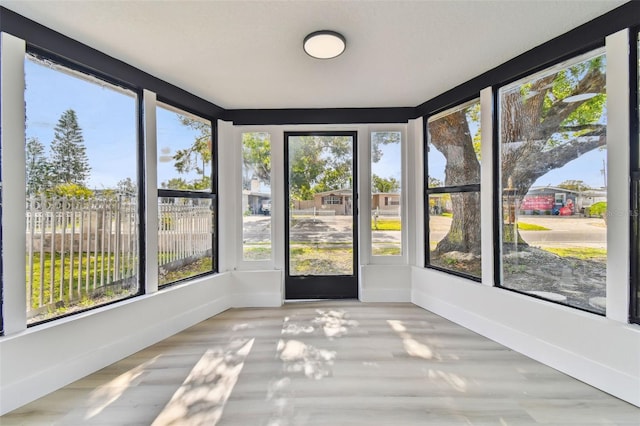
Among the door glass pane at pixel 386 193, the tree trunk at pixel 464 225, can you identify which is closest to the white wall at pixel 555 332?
the tree trunk at pixel 464 225

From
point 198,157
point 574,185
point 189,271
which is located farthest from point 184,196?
point 574,185

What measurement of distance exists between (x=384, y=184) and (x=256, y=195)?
1677 mm

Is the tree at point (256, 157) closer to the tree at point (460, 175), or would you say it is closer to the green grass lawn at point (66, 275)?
the green grass lawn at point (66, 275)

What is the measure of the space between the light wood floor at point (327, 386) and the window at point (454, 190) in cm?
83

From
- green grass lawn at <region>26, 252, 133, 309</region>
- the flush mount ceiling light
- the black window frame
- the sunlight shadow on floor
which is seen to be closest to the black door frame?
the sunlight shadow on floor

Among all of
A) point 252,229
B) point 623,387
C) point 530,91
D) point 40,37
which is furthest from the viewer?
point 252,229

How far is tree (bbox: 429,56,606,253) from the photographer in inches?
83.4

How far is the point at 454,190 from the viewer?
322 cm

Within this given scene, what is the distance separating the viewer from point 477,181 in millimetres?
2980

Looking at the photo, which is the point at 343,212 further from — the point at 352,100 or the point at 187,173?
the point at 187,173

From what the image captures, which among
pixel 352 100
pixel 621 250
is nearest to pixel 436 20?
pixel 352 100

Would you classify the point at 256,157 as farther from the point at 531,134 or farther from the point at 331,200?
the point at 531,134

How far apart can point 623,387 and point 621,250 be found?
0.86 m

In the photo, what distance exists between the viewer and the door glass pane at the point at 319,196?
380 centimetres
